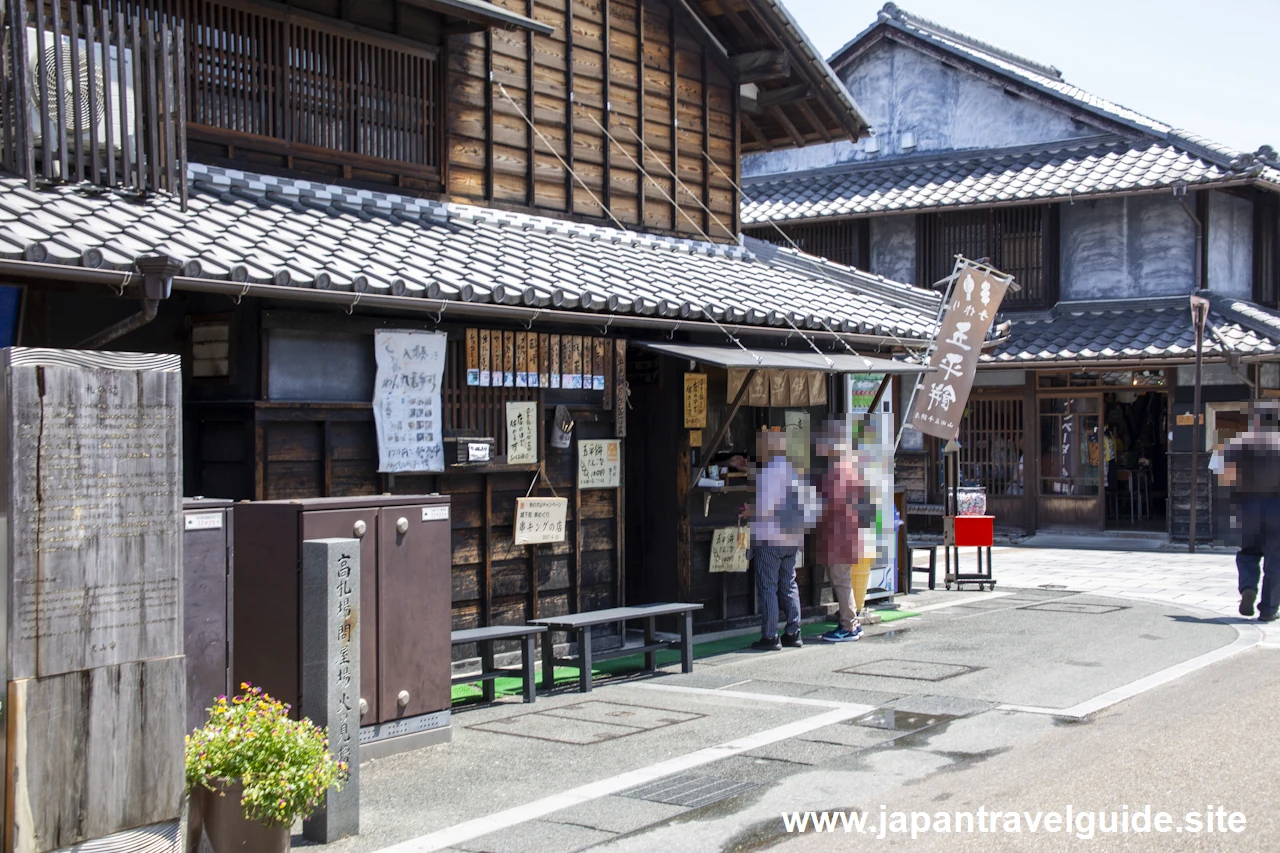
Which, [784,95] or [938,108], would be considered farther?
[938,108]

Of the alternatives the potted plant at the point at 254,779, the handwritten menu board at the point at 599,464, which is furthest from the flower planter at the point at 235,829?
the handwritten menu board at the point at 599,464

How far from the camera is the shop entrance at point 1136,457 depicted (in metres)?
25.1

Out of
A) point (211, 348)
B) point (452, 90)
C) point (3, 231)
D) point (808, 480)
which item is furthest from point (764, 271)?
point (3, 231)

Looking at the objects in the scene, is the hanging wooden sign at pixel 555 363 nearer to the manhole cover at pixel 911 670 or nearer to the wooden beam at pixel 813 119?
the manhole cover at pixel 911 670

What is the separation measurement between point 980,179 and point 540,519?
55.0 feet

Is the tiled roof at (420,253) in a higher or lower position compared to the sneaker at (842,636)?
higher

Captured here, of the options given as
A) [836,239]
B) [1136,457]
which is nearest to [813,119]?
[836,239]

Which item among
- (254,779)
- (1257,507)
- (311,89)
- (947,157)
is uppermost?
(947,157)

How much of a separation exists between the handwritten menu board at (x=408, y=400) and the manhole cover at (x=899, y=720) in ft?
12.7

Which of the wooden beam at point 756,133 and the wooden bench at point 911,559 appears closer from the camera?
the wooden bench at point 911,559

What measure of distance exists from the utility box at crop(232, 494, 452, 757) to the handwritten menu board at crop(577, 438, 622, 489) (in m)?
3.18

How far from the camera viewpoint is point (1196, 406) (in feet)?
67.2

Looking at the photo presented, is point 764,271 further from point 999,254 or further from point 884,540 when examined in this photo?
point 999,254

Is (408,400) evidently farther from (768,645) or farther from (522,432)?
(768,645)
